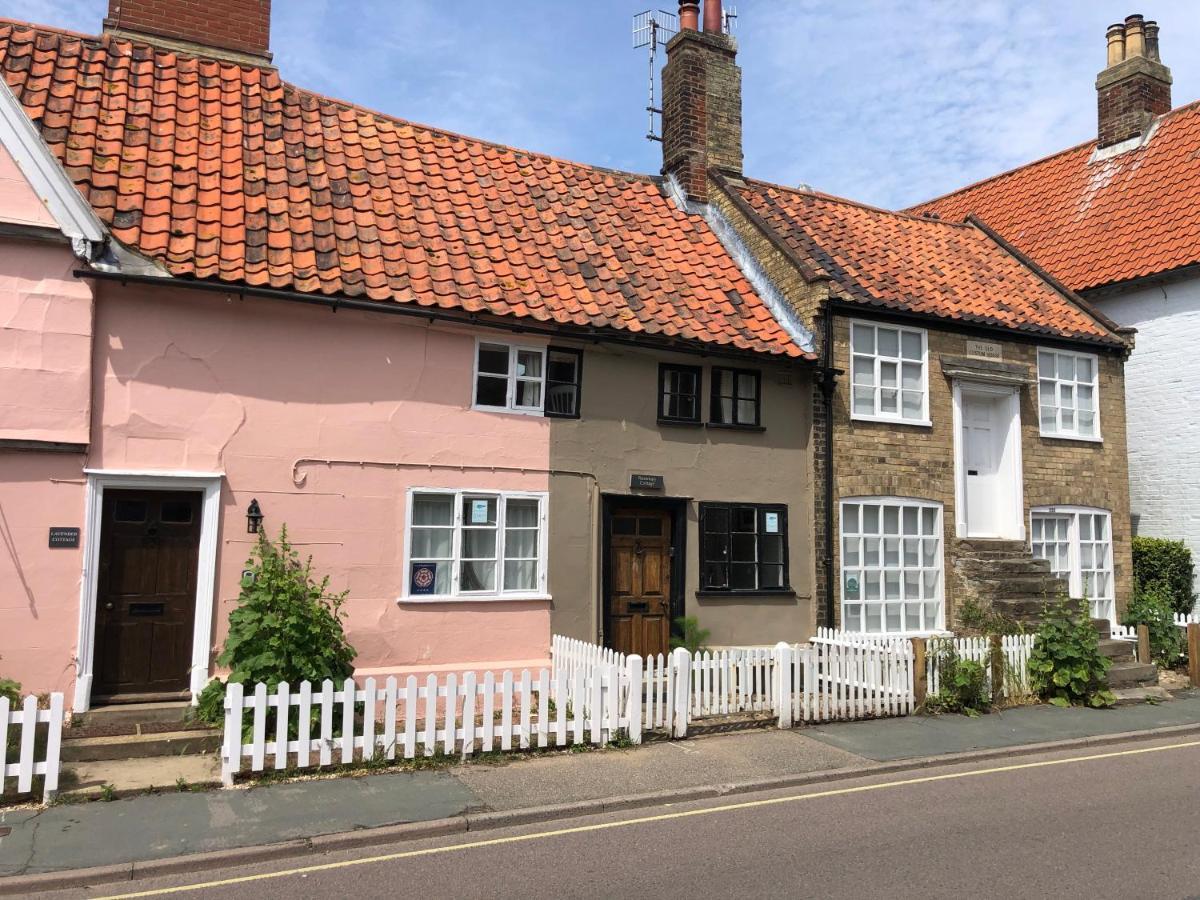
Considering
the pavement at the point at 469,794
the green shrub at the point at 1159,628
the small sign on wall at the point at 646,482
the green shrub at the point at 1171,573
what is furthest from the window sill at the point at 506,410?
the green shrub at the point at 1171,573

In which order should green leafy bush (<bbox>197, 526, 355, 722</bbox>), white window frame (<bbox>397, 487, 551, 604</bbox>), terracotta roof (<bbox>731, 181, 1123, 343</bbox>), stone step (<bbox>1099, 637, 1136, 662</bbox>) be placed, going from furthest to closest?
terracotta roof (<bbox>731, 181, 1123, 343</bbox>), stone step (<bbox>1099, 637, 1136, 662</bbox>), white window frame (<bbox>397, 487, 551, 604</bbox>), green leafy bush (<bbox>197, 526, 355, 722</bbox>)

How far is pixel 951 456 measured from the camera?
50.5ft

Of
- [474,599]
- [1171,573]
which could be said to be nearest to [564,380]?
[474,599]

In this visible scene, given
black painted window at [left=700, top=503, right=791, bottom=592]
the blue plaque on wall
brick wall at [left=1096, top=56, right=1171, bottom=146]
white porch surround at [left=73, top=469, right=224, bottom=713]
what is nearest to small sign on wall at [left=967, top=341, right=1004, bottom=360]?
black painted window at [left=700, top=503, right=791, bottom=592]

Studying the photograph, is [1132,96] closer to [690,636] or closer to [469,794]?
[690,636]

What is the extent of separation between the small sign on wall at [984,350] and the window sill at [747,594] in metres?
5.29

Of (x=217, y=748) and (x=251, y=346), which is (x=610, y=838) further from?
(x=251, y=346)

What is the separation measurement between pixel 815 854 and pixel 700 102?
1367 cm

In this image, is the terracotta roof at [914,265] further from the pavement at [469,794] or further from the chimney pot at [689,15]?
the pavement at [469,794]

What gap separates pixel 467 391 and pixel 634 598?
11.8 ft

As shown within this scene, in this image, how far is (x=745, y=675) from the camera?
11.0m

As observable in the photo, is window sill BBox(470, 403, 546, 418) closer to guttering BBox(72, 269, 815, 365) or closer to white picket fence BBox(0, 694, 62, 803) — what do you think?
guttering BBox(72, 269, 815, 365)

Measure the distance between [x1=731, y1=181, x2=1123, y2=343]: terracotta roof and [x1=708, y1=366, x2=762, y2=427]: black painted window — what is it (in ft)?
6.70

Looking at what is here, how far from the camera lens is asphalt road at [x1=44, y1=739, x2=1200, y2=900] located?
607cm
